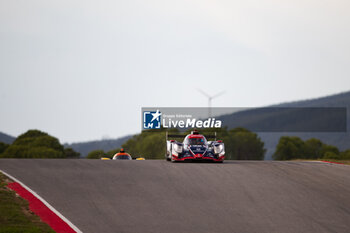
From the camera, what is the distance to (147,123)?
5525cm

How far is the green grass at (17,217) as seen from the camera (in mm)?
13305

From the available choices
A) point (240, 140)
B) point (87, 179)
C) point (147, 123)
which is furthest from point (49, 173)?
point (240, 140)

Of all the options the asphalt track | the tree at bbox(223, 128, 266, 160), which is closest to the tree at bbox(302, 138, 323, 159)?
the tree at bbox(223, 128, 266, 160)

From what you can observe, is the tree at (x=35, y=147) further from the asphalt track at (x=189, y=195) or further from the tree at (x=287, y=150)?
the asphalt track at (x=189, y=195)

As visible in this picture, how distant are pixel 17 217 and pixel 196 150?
13960 millimetres

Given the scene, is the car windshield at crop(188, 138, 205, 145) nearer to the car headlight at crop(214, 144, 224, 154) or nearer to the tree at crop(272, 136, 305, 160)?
the car headlight at crop(214, 144, 224, 154)

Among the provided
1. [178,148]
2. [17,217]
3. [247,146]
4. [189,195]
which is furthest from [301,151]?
[17,217]

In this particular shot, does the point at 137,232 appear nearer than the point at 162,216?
Yes

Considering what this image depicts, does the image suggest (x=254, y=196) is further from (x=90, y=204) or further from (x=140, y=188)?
(x=90, y=204)

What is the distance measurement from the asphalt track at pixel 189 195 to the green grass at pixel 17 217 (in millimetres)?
890

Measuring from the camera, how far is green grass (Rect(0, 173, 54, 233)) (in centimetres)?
1330

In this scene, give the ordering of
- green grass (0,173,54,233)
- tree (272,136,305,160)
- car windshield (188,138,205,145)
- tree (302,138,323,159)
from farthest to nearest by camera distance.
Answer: tree (302,138,323,159), tree (272,136,305,160), car windshield (188,138,205,145), green grass (0,173,54,233)

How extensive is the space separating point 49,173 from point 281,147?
155m

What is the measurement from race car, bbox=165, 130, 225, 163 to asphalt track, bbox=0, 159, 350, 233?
1.61m
